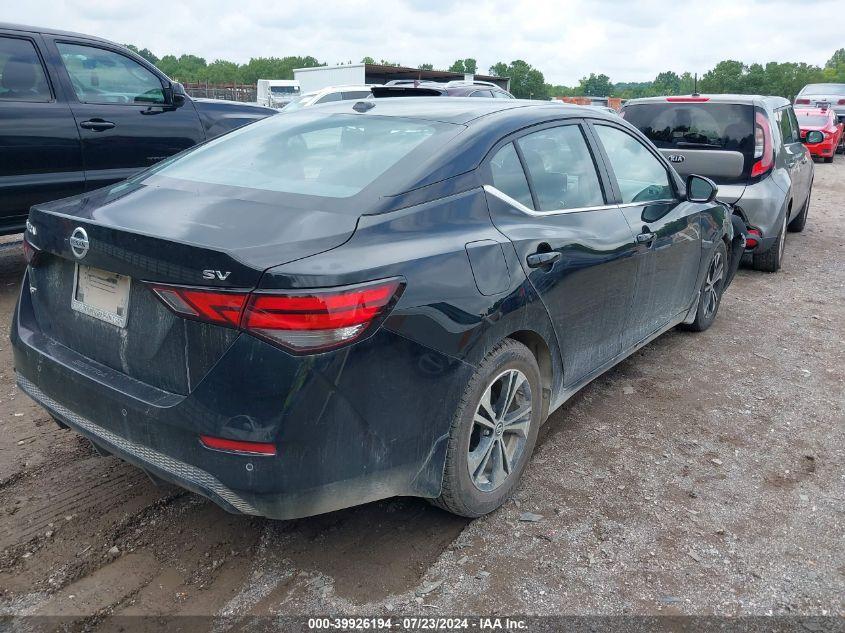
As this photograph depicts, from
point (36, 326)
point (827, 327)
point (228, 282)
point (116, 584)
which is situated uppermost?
point (228, 282)

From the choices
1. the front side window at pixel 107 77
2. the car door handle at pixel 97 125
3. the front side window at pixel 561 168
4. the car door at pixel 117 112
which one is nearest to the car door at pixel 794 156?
the front side window at pixel 561 168

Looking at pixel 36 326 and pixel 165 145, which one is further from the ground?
pixel 165 145

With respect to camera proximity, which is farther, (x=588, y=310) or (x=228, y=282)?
(x=588, y=310)

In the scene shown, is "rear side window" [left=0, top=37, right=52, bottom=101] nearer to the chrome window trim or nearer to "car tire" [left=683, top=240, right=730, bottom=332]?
the chrome window trim

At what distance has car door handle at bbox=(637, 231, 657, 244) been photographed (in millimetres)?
3797

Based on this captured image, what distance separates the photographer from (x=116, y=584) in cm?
254

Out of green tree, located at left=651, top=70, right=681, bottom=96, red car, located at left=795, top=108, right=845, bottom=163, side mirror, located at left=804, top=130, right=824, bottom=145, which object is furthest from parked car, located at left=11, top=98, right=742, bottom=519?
green tree, located at left=651, top=70, right=681, bottom=96

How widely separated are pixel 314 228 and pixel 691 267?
122 inches

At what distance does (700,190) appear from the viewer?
4.52 m

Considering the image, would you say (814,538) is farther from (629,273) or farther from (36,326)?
(36,326)

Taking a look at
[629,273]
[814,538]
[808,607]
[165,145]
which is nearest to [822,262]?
[629,273]

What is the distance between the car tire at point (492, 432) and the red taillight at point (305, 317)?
2.21 ft

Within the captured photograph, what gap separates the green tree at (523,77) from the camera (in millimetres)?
97975

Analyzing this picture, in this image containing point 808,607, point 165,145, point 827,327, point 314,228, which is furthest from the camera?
point 165,145
